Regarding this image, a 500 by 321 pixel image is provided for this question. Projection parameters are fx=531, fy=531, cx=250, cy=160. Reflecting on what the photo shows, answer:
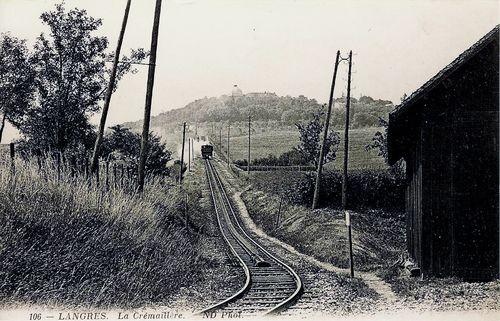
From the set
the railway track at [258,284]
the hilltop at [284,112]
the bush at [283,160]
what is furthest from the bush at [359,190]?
the hilltop at [284,112]

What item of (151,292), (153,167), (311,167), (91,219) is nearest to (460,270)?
(151,292)

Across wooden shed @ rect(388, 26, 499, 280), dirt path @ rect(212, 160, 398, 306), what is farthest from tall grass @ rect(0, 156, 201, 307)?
wooden shed @ rect(388, 26, 499, 280)

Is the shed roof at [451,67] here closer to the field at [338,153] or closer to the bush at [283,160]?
the field at [338,153]

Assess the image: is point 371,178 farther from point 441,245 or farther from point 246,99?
point 246,99

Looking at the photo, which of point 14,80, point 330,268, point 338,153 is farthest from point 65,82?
point 338,153

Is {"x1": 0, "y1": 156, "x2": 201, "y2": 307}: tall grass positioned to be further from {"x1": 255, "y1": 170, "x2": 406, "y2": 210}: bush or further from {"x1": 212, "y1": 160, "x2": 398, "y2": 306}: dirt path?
{"x1": 255, "y1": 170, "x2": 406, "y2": 210}: bush
